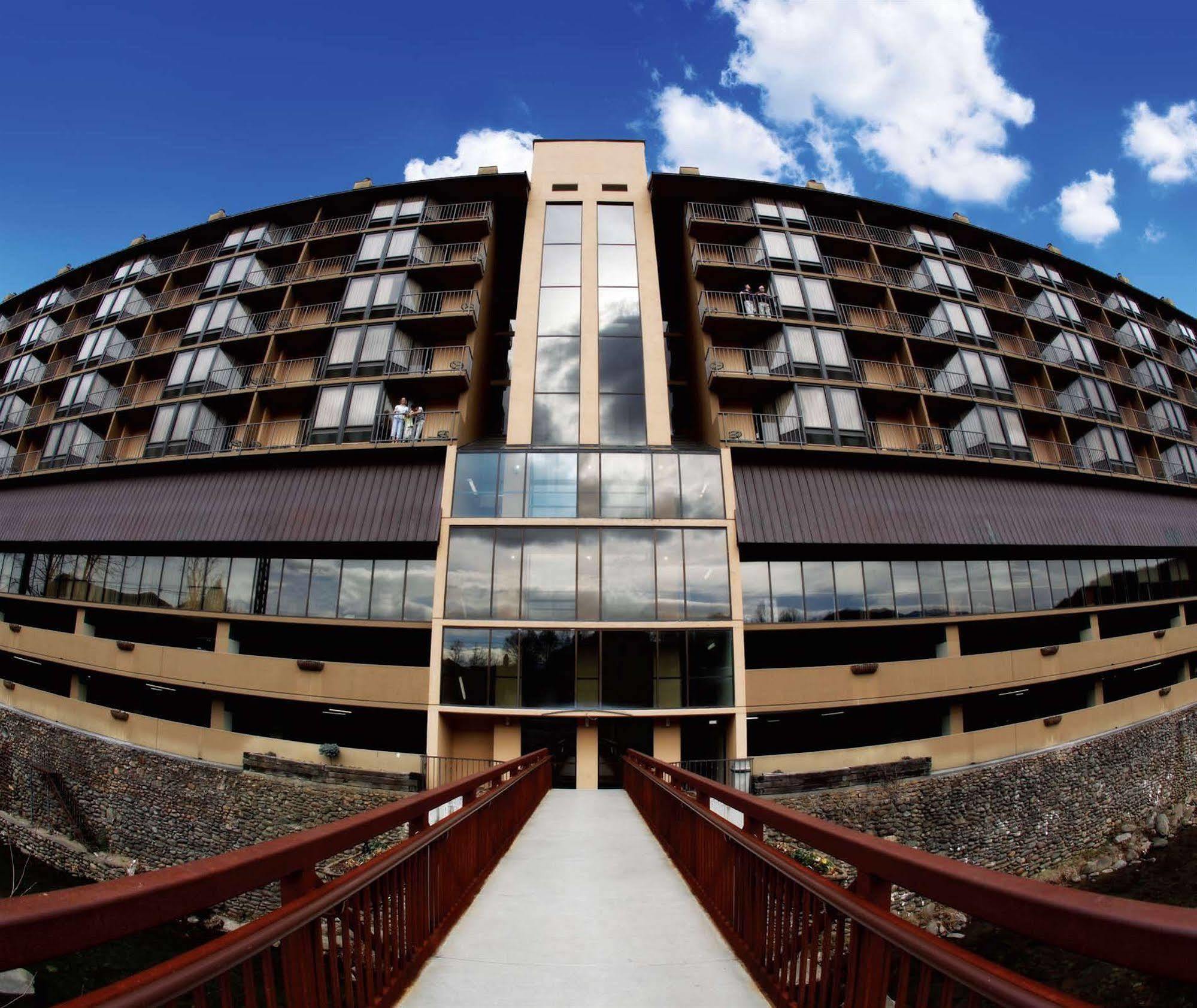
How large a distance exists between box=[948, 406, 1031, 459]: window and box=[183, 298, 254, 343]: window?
27.1 meters

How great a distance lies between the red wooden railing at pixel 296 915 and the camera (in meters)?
1.62

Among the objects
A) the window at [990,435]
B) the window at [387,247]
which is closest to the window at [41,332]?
the window at [387,247]

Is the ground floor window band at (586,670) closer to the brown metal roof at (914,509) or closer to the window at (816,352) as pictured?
the brown metal roof at (914,509)

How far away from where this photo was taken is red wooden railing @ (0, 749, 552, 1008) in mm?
1624

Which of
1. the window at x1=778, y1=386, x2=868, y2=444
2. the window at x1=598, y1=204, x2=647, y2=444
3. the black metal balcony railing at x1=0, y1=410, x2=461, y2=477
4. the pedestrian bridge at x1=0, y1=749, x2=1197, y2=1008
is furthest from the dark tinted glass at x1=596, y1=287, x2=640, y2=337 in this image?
the pedestrian bridge at x1=0, y1=749, x2=1197, y2=1008

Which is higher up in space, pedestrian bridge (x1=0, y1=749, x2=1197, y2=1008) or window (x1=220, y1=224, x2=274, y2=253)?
window (x1=220, y1=224, x2=274, y2=253)

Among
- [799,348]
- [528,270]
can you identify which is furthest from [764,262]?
[528,270]

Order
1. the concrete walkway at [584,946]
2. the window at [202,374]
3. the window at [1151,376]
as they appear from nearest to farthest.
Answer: the concrete walkway at [584,946] → the window at [202,374] → the window at [1151,376]

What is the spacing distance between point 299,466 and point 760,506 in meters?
15.4

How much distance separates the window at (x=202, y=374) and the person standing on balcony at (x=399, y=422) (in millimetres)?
7174

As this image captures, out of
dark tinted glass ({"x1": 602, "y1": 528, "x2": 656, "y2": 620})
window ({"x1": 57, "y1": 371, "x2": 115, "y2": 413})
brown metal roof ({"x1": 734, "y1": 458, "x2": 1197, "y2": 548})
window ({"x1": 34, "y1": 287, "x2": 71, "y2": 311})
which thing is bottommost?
dark tinted glass ({"x1": 602, "y1": 528, "x2": 656, "y2": 620})

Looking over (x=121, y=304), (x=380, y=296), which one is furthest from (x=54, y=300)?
(x=380, y=296)

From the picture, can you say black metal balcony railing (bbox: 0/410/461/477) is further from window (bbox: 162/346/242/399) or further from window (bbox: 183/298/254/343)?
window (bbox: 183/298/254/343)

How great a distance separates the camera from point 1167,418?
81.7 ft
